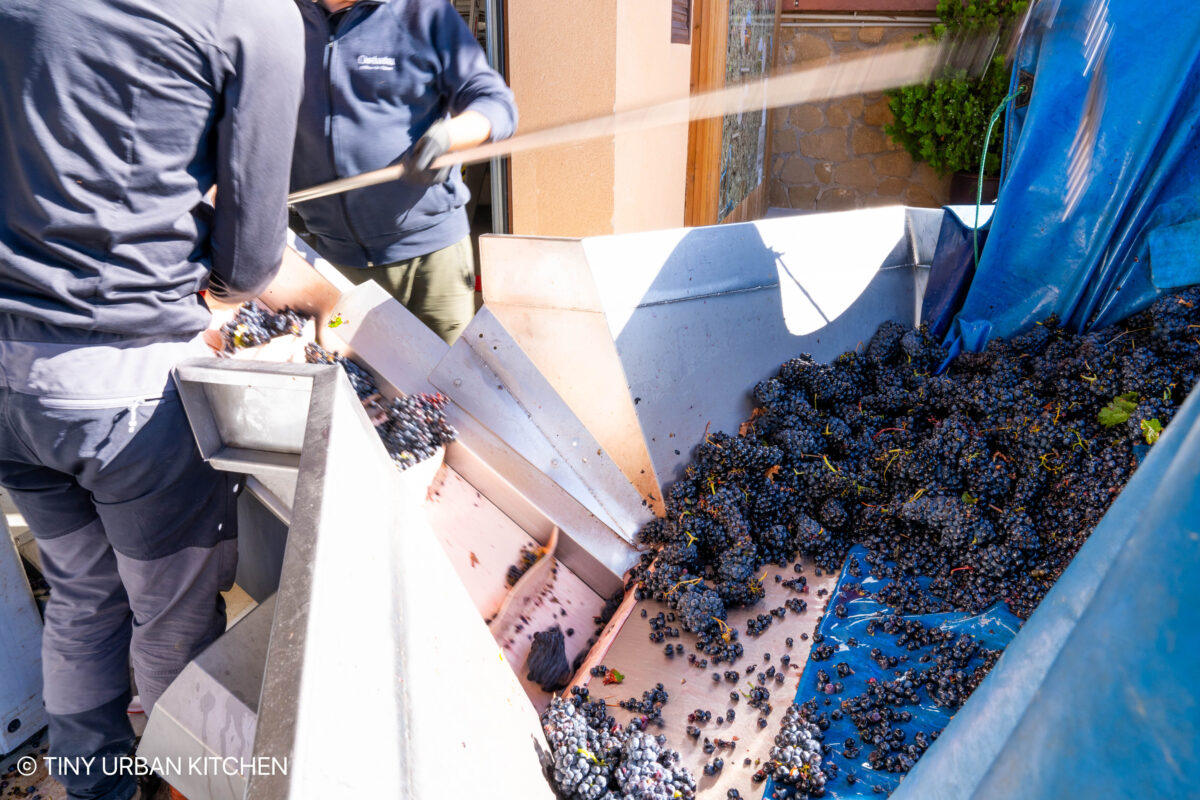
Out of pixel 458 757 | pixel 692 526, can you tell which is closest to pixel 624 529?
pixel 692 526

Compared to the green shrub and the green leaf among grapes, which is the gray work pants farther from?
the green shrub

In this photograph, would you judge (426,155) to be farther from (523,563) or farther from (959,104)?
(959,104)

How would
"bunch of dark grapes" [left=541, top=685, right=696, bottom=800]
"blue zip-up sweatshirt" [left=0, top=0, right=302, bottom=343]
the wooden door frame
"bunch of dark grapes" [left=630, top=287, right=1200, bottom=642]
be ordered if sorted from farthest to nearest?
the wooden door frame, "bunch of dark grapes" [left=630, top=287, right=1200, bottom=642], "bunch of dark grapes" [left=541, top=685, right=696, bottom=800], "blue zip-up sweatshirt" [left=0, top=0, right=302, bottom=343]

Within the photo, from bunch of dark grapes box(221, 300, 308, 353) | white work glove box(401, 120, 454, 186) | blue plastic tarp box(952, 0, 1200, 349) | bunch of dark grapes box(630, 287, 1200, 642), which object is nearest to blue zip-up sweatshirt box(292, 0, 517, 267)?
white work glove box(401, 120, 454, 186)

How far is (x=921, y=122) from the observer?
5461mm

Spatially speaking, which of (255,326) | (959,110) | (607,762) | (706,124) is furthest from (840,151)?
(607,762)

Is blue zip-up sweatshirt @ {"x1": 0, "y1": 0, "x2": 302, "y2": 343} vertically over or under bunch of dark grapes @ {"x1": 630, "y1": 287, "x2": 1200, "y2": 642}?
under

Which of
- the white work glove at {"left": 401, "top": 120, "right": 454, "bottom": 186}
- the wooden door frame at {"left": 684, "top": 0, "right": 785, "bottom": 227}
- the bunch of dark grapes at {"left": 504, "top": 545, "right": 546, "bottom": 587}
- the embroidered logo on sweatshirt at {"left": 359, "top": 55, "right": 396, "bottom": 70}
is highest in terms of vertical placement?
the wooden door frame at {"left": 684, "top": 0, "right": 785, "bottom": 227}

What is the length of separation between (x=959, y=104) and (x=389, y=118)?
15.6 feet

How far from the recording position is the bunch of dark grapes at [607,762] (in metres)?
1.35

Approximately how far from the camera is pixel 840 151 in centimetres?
614

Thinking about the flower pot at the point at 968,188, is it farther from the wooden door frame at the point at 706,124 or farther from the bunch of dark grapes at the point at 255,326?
the bunch of dark grapes at the point at 255,326

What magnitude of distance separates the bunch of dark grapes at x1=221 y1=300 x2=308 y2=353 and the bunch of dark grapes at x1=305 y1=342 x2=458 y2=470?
0.23ft

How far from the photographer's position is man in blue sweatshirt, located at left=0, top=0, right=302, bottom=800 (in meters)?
1.03
